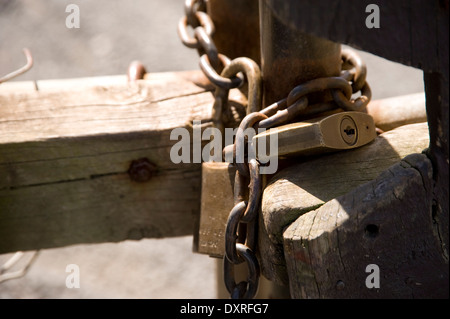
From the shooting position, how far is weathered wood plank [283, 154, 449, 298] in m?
0.83

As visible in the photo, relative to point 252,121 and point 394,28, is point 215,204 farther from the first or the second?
point 394,28

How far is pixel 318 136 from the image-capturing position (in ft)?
3.21

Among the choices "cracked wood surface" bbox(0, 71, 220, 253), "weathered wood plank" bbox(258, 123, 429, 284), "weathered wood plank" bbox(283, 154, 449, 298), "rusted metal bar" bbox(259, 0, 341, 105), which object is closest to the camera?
"weathered wood plank" bbox(283, 154, 449, 298)

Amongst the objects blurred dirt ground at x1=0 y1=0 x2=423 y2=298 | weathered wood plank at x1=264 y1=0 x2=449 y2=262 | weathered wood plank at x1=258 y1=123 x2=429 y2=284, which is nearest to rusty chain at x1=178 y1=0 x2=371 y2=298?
weathered wood plank at x1=258 y1=123 x2=429 y2=284

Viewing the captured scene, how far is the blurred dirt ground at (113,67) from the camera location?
12.6ft

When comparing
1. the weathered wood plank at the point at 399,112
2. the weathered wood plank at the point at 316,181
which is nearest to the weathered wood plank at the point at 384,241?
the weathered wood plank at the point at 316,181

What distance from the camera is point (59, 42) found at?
4789 millimetres

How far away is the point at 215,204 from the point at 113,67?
3649 mm

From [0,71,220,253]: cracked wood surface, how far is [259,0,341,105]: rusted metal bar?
0.22m

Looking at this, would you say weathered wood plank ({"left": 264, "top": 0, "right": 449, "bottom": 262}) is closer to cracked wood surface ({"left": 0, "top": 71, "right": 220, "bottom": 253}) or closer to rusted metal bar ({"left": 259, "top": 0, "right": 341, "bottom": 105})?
rusted metal bar ({"left": 259, "top": 0, "right": 341, "bottom": 105})

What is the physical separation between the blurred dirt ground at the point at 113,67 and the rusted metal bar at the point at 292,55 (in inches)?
114

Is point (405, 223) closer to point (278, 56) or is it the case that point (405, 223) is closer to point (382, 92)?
point (278, 56)
